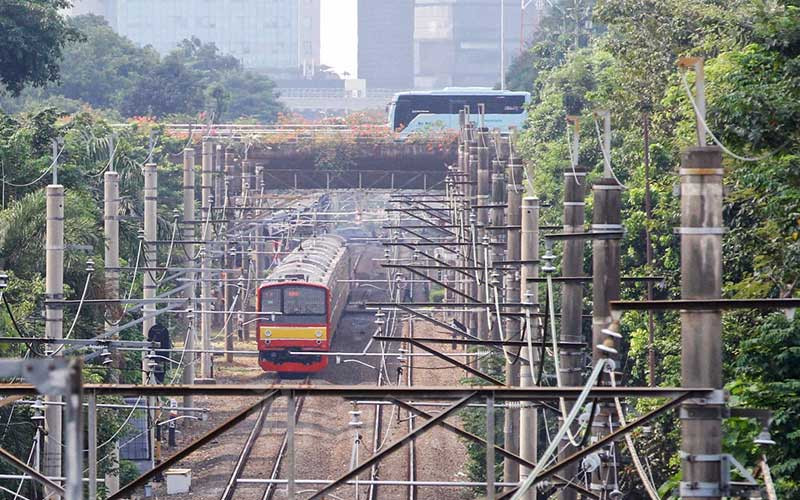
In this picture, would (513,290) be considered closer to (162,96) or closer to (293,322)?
(293,322)

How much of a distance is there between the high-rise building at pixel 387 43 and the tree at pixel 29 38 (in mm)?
115411

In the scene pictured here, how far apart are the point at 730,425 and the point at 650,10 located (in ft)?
71.4

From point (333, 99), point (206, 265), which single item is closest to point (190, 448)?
point (206, 265)

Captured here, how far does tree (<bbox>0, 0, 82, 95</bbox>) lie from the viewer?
35375mm

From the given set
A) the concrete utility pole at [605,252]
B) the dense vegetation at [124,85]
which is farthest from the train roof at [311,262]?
the dense vegetation at [124,85]

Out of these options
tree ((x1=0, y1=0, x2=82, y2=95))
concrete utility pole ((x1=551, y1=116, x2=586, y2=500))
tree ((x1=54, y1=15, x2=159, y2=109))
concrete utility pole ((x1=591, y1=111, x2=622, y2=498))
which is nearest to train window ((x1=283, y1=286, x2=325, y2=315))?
tree ((x1=0, y1=0, x2=82, y2=95))

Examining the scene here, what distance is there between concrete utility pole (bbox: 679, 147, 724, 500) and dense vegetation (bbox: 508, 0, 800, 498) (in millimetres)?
1988

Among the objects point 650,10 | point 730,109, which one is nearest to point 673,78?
point 650,10

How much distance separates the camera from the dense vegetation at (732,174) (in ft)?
46.5

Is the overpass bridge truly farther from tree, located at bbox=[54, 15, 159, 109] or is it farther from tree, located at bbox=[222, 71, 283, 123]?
tree, located at bbox=[54, 15, 159, 109]

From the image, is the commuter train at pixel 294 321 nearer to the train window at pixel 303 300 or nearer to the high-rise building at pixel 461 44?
the train window at pixel 303 300

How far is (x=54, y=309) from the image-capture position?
16.1 metres

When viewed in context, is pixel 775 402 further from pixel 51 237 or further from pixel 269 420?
pixel 269 420

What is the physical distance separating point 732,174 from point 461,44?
422 ft
